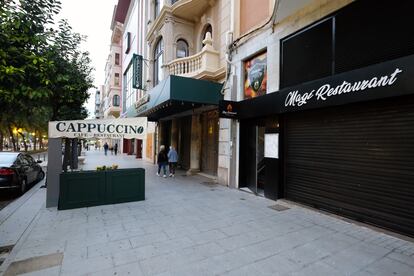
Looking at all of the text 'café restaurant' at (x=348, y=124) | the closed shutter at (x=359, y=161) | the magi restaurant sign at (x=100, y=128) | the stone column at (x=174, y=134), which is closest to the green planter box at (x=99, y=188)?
the magi restaurant sign at (x=100, y=128)

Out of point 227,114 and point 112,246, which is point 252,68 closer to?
point 227,114

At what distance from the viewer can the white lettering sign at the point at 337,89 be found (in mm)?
4566

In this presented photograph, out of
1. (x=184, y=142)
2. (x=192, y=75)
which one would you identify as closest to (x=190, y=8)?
(x=192, y=75)

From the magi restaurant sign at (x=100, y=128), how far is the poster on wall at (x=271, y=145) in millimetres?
3990

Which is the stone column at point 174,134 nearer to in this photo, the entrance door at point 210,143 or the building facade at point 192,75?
the building facade at point 192,75

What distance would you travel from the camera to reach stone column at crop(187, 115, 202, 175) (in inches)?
529

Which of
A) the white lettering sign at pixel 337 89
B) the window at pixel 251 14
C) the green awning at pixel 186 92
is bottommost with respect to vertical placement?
the white lettering sign at pixel 337 89

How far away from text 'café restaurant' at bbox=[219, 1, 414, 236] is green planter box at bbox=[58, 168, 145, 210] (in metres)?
4.30

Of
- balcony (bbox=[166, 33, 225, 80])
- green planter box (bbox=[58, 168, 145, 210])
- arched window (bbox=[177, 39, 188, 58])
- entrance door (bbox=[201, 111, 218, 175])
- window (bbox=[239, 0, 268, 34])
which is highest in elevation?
arched window (bbox=[177, 39, 188, 58])

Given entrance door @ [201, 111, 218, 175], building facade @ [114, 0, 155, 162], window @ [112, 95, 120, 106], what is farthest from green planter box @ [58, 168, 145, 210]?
window @ [112, 95, 120, 106]

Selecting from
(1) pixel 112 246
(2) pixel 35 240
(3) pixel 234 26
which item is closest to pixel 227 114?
(3) pixel 234 26

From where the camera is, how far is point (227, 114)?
8.83m

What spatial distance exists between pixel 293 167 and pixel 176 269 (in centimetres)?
486

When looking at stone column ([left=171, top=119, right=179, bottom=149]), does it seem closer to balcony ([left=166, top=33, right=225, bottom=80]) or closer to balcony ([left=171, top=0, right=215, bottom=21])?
balcony ([left=166, top=33, right=225, bottom=80])
